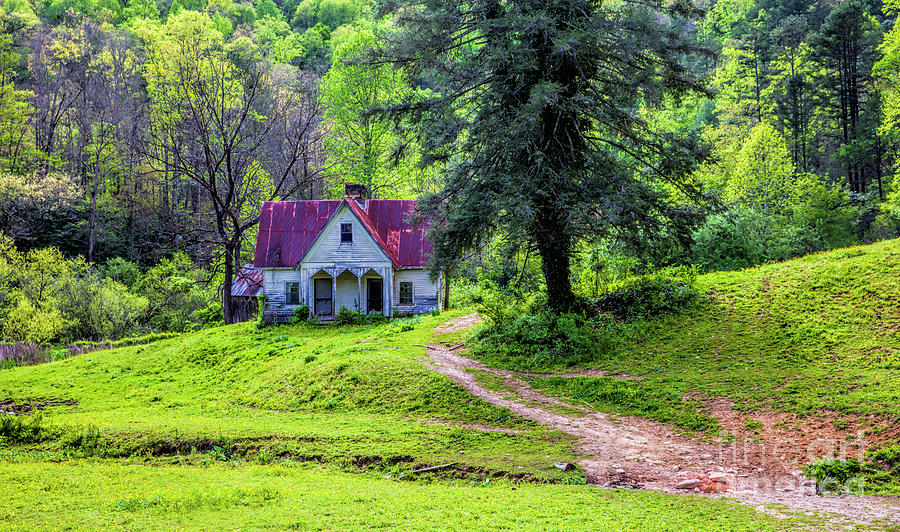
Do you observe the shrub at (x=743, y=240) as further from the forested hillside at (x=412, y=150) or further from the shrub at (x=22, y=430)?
the shrub at (x=22, y=430)

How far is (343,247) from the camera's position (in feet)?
98.7

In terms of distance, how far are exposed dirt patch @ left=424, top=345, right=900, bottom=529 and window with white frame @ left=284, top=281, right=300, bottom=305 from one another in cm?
1871

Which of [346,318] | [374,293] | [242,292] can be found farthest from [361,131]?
[346,318]

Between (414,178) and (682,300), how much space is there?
1041 inches

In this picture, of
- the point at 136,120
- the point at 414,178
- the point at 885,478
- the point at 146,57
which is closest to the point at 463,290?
the point at 414,178

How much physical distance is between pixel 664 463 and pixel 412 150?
1297 cm

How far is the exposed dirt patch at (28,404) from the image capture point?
730 inches

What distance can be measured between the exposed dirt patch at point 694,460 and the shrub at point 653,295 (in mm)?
5622

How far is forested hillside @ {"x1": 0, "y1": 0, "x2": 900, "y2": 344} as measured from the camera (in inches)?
693

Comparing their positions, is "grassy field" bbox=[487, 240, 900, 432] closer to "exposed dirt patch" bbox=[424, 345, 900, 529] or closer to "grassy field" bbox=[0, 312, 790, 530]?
"exposed dirt patch" bbox=[424, 345, 900, 529]

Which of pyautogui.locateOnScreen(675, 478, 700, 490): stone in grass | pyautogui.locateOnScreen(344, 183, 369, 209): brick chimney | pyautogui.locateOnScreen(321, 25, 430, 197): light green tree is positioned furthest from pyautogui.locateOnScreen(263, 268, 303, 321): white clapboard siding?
pyautogui.locateOnScreen(675, 478, 700, 490): stone in grass

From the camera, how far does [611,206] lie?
51.3 feet

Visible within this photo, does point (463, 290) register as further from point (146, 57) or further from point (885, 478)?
point (146, 57)

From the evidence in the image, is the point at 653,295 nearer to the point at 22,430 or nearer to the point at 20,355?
the point at 22,430
